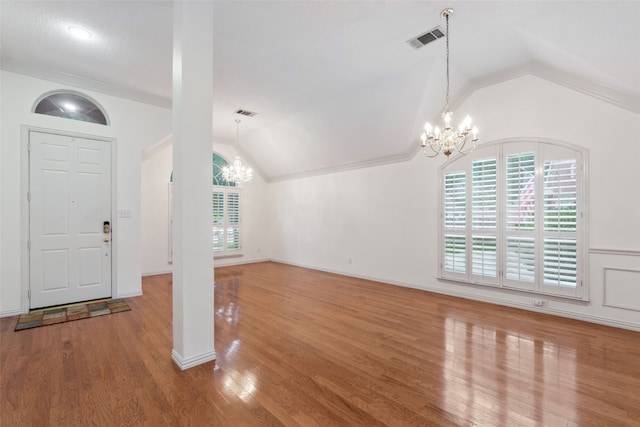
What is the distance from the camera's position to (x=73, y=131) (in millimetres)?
4246

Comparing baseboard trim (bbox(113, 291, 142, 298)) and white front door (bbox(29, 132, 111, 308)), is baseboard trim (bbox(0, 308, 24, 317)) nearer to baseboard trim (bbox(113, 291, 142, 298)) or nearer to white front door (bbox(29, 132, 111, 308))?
white front door (bbox(29, 132, 111, 308))

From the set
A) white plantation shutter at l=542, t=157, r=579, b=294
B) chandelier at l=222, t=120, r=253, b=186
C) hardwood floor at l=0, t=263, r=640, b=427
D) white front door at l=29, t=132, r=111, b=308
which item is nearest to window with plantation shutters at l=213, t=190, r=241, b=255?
chandelier at l=222, t=120, r=253, b=186

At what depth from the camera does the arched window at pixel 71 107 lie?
4.12 m

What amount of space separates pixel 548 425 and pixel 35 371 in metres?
3.89

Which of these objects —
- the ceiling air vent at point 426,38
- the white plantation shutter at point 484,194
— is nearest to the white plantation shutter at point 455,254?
the white plantation shutter at point 484,194

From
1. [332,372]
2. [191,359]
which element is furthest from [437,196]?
[191,359]

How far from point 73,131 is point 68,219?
4.27 feet

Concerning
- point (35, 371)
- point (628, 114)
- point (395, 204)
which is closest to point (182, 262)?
point (35, 371)

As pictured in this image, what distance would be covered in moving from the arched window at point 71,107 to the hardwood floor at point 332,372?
288cm

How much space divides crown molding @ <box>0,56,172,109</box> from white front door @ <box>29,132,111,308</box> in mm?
806

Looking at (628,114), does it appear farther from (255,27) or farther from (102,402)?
(102,402)

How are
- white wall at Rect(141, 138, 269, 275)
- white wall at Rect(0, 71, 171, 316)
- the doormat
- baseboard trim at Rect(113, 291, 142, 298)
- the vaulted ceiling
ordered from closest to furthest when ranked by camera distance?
the vaulted ceiling → the doormat → white wall at Rect(0, 71, 171, 316) → baseboard trim at Rect(113, 291, 142, 298) → white wall at Rect(141, 138, 269, 275)

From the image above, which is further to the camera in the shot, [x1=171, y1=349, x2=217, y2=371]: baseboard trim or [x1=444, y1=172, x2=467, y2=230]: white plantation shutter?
[x1=444, y1=172, x2=467, y2=230]: white plantation shutter

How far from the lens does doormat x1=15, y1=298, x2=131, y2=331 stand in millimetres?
3512
